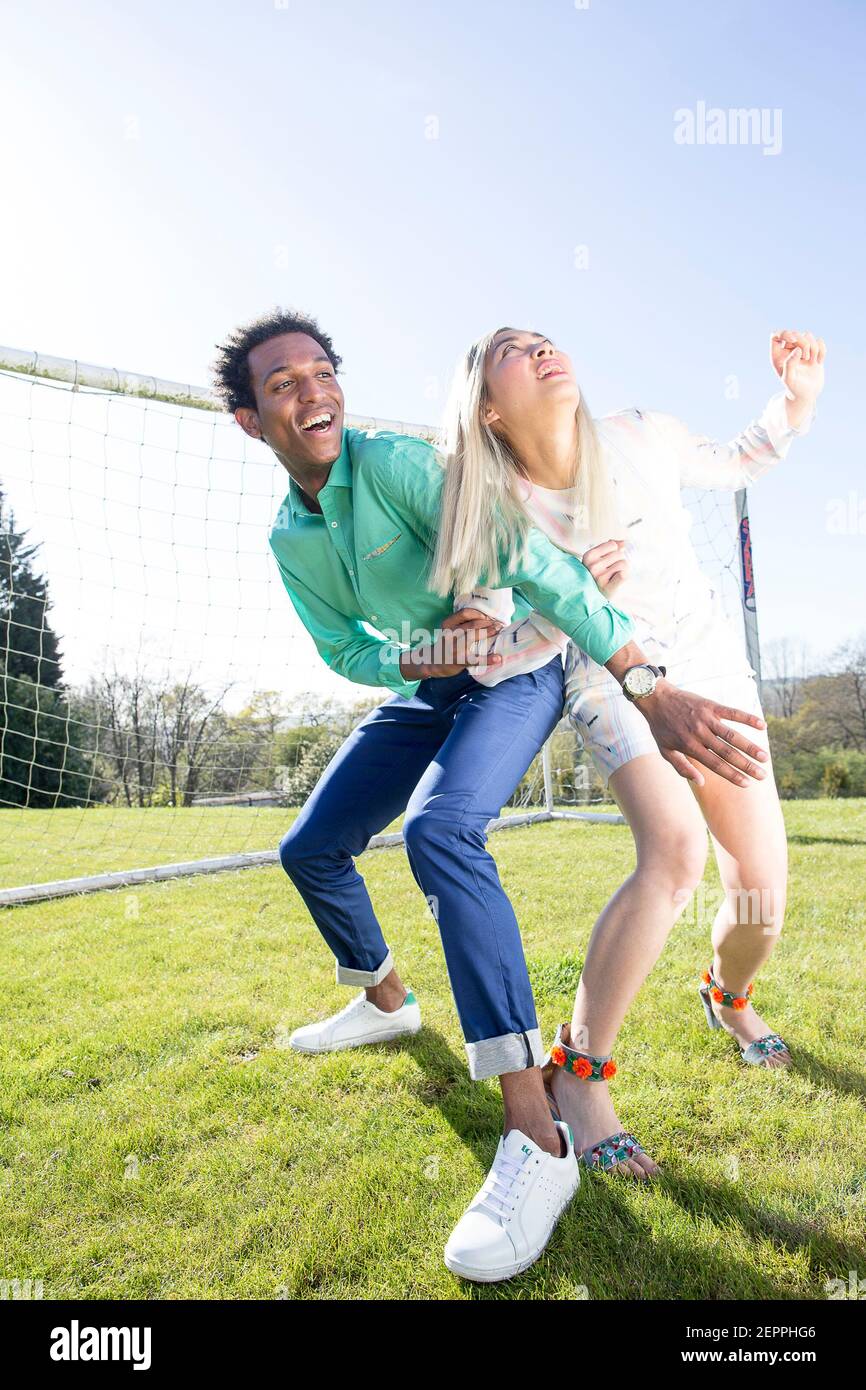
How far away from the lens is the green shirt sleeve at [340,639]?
2557mm

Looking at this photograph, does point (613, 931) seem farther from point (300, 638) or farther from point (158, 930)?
point (300, 638)

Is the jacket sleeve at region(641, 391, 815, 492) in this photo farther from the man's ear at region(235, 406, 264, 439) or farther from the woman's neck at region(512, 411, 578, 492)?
the man's ear at region(235, 406, 264, 439)

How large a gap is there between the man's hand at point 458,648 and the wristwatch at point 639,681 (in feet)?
Result: 1.24

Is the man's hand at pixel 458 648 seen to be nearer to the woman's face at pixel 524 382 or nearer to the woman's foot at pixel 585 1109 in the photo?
the woman's face at pixel 524 382

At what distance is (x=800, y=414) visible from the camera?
2.51 meters

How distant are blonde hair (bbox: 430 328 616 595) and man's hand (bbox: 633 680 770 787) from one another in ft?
1.56

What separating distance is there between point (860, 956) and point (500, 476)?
104 inches

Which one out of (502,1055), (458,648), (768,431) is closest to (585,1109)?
(502,1055)

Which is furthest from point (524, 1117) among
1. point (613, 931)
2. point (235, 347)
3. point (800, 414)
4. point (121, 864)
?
point (121, 864)

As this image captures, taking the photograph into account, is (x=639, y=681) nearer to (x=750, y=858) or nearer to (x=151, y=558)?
(x=750, y=858)

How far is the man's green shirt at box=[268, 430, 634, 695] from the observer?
6.53 ft

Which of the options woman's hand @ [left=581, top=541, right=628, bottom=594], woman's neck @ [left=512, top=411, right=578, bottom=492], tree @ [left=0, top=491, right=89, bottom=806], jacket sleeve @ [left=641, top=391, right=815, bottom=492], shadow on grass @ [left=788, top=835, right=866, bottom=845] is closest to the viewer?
woman's hand @ [left=581, top=541, right=628, bottom=594]

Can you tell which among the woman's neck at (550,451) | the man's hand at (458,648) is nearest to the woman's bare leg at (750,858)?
the man's hand at (458,648)

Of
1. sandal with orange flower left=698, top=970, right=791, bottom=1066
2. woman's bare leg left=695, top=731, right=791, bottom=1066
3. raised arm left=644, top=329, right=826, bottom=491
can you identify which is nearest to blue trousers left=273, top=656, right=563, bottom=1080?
woman's bare leg left=695, top=731, right=791, bottom=1066
